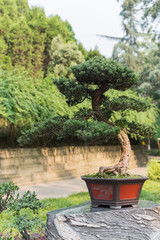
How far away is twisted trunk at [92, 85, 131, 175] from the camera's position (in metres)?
3.08

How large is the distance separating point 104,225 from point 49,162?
5.27 metres

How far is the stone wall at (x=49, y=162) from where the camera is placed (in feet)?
22.4

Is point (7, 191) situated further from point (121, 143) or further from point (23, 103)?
point (23, 103)

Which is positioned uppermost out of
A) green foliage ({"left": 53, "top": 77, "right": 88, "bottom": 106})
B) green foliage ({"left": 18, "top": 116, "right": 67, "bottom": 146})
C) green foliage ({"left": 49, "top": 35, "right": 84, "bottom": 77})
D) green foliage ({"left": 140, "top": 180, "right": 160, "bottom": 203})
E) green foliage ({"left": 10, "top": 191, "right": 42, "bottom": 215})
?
green foliage ({"left": 49, "top": 35, "right": 84, "bottom": 77})

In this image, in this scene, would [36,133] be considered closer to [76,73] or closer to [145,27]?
[76,73]

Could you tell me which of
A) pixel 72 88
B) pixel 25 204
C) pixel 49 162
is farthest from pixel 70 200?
pixel 49 162

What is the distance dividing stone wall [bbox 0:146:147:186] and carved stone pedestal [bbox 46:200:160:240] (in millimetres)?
4271

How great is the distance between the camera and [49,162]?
7.74m

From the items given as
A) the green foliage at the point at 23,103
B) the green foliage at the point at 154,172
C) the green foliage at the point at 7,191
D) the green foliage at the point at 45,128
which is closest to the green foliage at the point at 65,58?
the green foliage at the point at 23,103

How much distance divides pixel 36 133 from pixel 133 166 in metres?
7.45

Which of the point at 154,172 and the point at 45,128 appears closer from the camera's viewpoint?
the point at 45,128

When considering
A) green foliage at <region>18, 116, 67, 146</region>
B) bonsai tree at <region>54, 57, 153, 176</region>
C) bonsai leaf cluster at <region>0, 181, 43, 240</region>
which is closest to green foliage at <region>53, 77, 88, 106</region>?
bonsai tree at <region>54, 57, 153, 176</region>

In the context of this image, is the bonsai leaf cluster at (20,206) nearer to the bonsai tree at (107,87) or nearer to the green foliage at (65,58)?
the bonsai tree at (107,87)

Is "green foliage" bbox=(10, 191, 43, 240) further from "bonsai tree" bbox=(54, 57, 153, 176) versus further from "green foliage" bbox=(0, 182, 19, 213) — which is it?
"bonsai tree" bbox=(54, 57, 153, 176)
